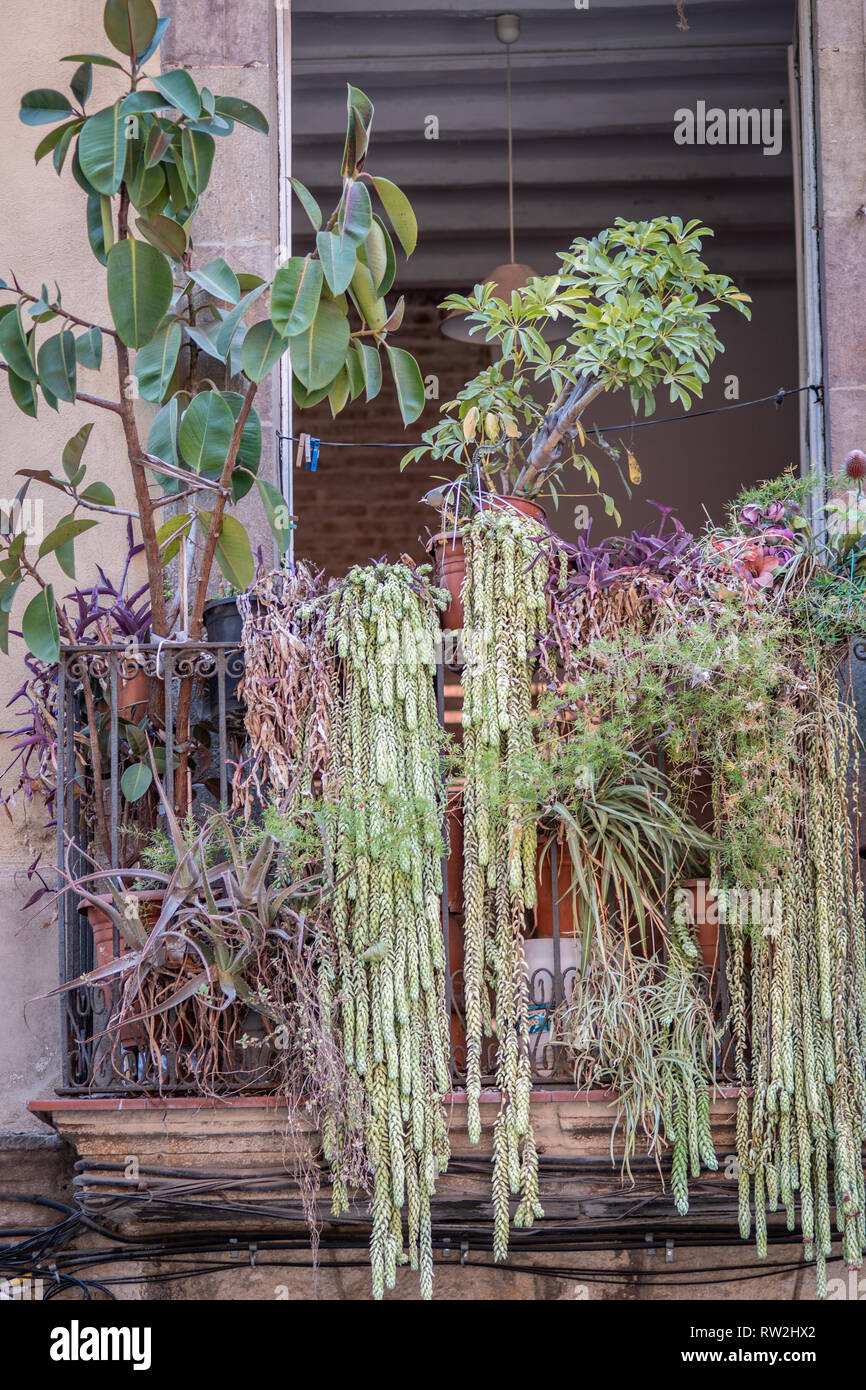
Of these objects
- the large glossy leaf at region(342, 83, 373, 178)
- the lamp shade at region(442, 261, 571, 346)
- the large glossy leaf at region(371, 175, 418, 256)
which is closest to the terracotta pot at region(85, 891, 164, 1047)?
the large glossy leaf at region(371, 175, 418, 256)

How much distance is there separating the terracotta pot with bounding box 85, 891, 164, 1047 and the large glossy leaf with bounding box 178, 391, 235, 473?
45.1 inches

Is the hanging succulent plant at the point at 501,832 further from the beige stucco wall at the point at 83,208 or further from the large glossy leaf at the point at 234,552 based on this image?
the beige stucco wall at the point at 83,208

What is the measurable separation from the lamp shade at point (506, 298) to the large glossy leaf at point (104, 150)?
2834 mm

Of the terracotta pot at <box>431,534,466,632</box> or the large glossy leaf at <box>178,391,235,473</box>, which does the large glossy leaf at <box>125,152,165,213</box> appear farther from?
the terracotta pot at <box>431,534,466,632</box>

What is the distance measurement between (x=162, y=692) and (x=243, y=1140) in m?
1.23

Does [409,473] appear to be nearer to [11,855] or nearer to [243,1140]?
[11,855]

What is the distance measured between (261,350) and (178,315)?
52cm

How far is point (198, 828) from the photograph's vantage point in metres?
4.49

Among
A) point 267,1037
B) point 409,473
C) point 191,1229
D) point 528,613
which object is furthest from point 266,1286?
point 409,473

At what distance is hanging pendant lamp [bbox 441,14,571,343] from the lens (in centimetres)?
687

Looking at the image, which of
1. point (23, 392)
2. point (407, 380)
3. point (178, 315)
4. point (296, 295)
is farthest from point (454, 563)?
point (23, 392)

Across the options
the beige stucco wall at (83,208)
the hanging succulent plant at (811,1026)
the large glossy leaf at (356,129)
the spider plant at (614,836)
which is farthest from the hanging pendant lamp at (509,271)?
the hanging succulent plant at (811,1026)

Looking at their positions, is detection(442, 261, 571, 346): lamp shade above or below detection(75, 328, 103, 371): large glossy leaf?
above

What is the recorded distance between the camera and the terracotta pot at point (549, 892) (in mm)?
4441
